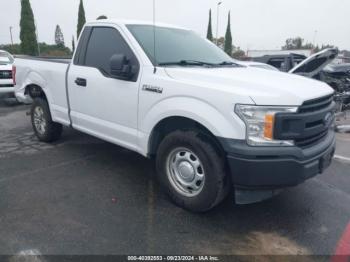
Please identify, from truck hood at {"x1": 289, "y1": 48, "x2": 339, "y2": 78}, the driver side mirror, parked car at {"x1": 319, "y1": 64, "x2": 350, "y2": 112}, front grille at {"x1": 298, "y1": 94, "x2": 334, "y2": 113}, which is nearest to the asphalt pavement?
front grille at {"x1": 298, "y1": 94, "x2": 334, "y2": 113}

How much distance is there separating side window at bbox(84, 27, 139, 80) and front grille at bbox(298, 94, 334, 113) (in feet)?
6.43

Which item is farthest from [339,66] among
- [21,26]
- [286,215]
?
[21,26]

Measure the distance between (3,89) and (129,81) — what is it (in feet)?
25.1

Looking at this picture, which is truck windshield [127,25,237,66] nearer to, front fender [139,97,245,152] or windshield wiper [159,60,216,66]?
windshield wiper [159,60,216,66]

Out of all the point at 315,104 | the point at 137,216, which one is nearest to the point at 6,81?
the point at 137,216

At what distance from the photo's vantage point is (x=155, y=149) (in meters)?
3.89

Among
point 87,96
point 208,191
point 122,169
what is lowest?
point 122,169

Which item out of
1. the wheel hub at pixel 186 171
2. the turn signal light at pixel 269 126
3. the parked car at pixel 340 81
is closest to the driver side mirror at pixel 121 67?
the wheel hub at pixel 186 171

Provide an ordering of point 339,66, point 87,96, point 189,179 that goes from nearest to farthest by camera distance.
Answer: point 189,179
point 87,96
point 339,66

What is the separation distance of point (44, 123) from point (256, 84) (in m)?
4.08

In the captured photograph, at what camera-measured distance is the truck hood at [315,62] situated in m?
7.35

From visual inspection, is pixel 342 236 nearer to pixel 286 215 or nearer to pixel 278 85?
pixel 286 215

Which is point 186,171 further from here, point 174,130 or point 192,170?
point 174,130

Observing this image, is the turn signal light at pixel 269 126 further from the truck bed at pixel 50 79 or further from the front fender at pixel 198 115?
the truck bed at pixel 50 79
